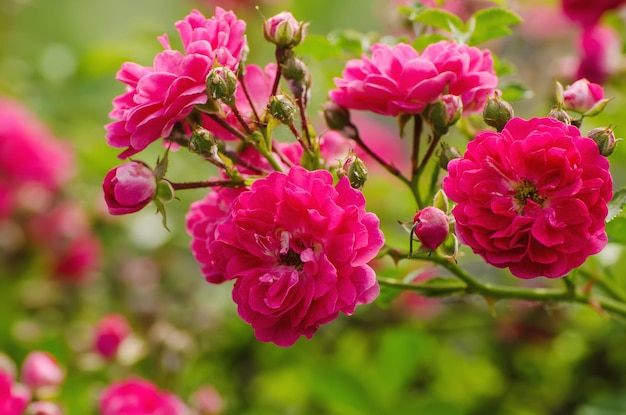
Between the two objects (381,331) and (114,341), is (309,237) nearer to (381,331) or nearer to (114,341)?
(114,341)

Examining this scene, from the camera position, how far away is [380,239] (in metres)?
0.76

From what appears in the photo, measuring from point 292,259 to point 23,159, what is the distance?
1.53 m

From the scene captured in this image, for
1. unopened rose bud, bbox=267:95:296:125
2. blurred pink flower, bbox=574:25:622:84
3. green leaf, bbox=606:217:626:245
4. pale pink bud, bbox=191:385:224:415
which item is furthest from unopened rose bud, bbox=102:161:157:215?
blurred pink flower, bbox=574:25:622:84

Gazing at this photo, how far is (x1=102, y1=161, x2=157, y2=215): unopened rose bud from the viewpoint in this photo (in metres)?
0.81

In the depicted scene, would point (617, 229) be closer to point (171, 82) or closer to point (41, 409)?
point (171, 82)

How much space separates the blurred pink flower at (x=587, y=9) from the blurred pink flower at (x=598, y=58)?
0.03 meters

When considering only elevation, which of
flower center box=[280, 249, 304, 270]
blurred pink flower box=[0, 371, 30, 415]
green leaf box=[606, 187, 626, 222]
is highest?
flower center box=[280, 249, 304, 270]

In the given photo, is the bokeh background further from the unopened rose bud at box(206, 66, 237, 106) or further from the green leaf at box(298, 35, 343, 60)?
the unopened rose bud at box(206, 66, 237, 106)

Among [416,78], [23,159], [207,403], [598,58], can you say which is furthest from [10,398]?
[23,159]

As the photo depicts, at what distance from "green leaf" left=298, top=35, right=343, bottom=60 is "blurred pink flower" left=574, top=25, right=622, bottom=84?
18.5 inches

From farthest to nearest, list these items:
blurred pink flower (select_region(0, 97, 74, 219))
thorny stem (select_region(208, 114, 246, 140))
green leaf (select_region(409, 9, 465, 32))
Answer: blurred pink flower (select_region(0, 97, 74, 219)), green leaf (select_region(409, 9, 465, 32)), thorny stem (select_region(208, 114, 246, 140))

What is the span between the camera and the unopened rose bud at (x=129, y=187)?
31.8 inches

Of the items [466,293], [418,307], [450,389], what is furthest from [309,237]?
[418,307]

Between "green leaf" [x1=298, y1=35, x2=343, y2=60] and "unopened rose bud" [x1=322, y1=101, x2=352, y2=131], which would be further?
"green leaf" [x1=298, y1=35, x2=343, y2=60]
